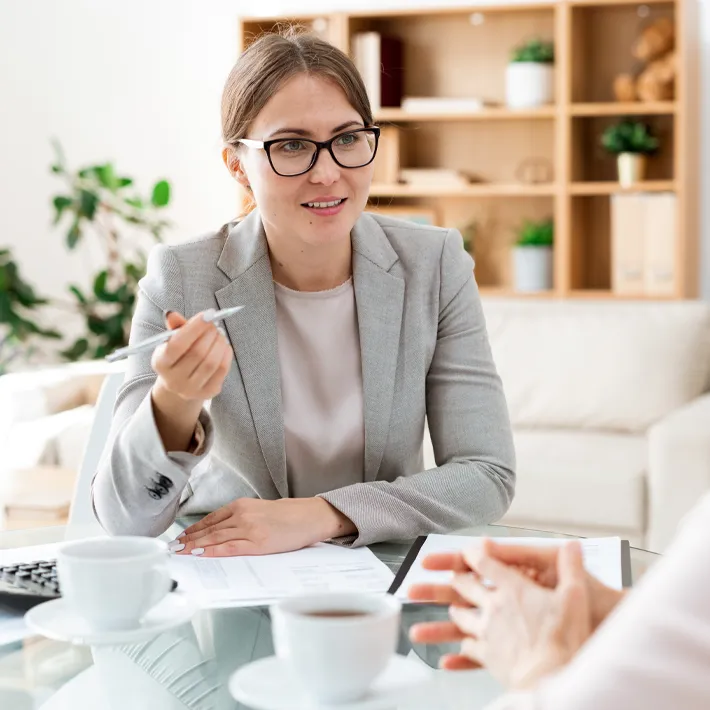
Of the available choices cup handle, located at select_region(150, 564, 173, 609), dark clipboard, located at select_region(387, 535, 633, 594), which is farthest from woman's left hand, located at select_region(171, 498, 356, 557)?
cup handle, located at select_region(150, 564, 173, 609)

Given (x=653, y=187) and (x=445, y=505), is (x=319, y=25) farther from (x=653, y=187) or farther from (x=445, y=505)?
(x=445, y=505)

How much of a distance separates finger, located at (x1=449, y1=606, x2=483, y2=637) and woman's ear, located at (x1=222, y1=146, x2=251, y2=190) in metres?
1.00

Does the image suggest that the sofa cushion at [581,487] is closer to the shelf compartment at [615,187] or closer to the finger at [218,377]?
the shelf compartment at [615,187]

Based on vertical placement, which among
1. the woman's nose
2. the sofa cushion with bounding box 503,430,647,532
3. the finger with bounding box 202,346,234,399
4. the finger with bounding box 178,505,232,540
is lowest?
the sofa cushion with bounding box 503,430,647,532

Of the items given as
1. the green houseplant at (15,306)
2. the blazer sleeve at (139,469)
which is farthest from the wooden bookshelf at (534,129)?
the blazer sleeve at (139,469)

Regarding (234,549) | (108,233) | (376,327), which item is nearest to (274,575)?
(234,549)

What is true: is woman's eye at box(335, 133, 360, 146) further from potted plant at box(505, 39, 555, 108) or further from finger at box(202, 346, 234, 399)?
potted plant at box(505, 39, 555, 108)

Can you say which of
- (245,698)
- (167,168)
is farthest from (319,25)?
(245,698)

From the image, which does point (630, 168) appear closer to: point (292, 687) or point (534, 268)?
point (534, 268)

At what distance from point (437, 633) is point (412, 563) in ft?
1.12

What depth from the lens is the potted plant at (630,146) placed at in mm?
3943

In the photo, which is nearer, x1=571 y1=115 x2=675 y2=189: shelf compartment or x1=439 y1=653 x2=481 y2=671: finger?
x1=439 y1=653 x2=481 y2=671: finger

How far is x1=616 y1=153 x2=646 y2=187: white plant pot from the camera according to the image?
13.0 ft

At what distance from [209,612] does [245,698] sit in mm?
322
